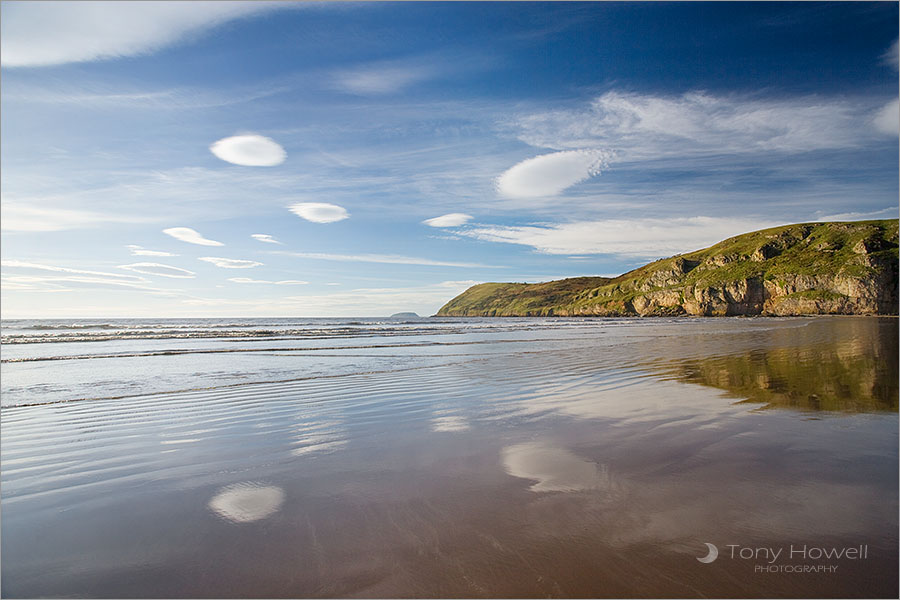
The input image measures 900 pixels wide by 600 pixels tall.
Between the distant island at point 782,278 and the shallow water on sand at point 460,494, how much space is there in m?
126

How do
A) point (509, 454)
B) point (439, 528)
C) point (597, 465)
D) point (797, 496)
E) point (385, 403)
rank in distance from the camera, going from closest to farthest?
point (439, 528)
point (797, 496)
point (597, 465)
point (509, 454)
point (385, 403)

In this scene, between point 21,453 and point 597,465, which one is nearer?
point 597,465

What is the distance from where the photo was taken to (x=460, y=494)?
15.2 feet

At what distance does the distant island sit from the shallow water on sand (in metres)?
126

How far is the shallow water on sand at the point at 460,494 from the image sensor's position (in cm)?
320

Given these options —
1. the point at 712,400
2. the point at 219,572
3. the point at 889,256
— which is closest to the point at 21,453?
the point at 219,572

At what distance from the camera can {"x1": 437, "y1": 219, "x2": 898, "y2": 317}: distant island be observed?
10306 cm

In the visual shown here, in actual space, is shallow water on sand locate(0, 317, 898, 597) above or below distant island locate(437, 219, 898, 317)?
below

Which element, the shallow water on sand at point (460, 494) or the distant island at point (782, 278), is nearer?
the shallow water on sand at point (460, 494)

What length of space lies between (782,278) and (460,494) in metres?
150

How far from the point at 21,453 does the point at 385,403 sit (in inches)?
237

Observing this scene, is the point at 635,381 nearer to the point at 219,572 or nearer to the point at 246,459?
the point at 246,459

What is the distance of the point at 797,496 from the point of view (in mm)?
4328

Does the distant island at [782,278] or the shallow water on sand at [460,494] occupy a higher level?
the distant island at [782,278]
